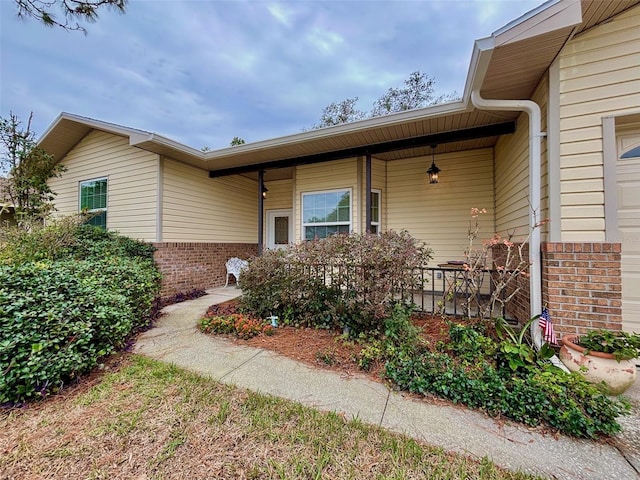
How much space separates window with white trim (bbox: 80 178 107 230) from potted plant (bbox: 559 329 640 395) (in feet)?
30.3

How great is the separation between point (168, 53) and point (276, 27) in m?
3.40

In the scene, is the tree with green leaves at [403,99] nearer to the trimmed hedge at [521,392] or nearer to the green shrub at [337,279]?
the green shrub at [337,279]

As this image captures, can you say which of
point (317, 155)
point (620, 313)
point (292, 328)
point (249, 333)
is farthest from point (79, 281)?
point (620, 313)

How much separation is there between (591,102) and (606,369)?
265cm

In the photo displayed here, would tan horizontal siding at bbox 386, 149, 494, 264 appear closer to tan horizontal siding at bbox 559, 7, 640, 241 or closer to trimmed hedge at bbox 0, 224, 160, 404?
tan horizontal siding at bbox 559, 7, 640, 241

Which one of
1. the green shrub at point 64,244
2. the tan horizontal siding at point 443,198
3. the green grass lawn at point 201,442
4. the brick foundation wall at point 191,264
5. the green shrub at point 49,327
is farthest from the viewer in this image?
the brick foundation wall at point 191,264

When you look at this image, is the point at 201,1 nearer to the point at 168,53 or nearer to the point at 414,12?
the point at 168,53

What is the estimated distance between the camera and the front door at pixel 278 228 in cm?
855

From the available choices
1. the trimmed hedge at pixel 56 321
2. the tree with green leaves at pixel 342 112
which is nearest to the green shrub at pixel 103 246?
the trimmed hedge at pixel 56 321

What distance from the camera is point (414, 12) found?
26.1 feet

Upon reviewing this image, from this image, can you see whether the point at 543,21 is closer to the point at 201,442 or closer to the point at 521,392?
the point at 521,392

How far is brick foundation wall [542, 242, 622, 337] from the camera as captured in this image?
2678 millimetres

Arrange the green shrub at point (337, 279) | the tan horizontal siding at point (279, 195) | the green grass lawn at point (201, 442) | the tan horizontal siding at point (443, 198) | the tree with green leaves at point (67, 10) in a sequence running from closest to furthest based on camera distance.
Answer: the green grass lawn at point (201, 442)
the tree with green leaves at point (67, 10)
the green shrub at point (337, 279)
the tan horizontal siding at point (443, 198)
the tan horizontal siding at point (279, 195)

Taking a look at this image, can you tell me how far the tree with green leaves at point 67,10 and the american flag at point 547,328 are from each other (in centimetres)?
627
